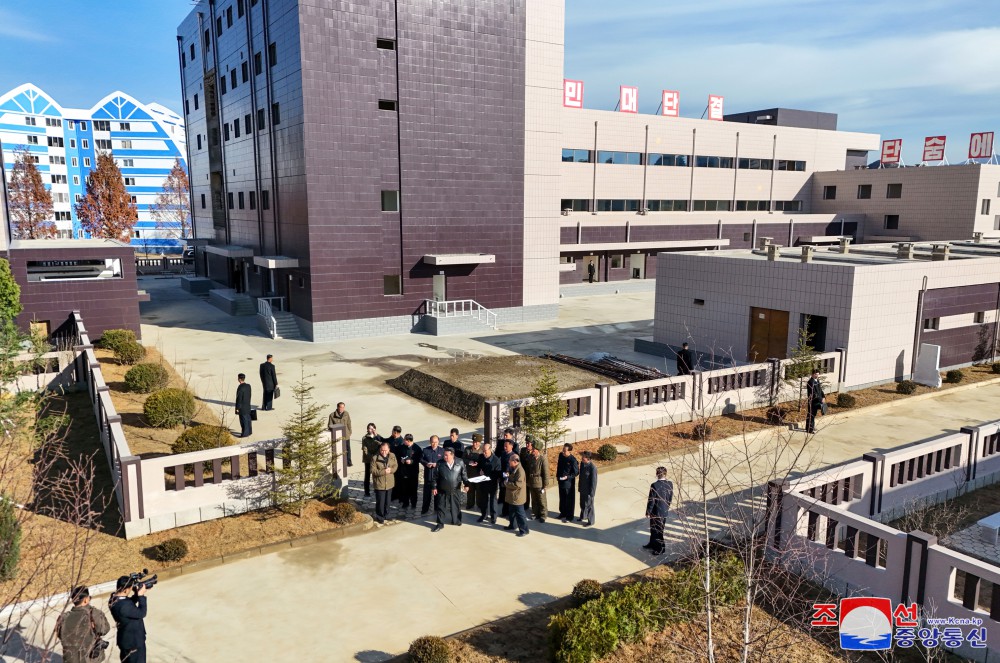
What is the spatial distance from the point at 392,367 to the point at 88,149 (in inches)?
3691

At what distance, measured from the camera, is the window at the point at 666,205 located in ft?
194

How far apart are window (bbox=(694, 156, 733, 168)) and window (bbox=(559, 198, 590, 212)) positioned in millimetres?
12179

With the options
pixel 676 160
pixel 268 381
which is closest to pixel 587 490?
pixel 268 381

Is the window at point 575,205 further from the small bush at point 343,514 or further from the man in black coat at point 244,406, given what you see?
the small bush at point 343,514

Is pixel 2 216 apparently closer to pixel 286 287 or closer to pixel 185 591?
pixel 286 287

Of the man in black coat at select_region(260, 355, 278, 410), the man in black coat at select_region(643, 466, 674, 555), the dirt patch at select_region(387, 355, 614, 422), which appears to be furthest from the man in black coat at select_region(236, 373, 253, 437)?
the man in black coat at select_region(643, 466, 674, 555)

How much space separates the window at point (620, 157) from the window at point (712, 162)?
21.4 ft

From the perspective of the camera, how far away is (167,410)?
782 inches

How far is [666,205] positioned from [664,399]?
42.4m

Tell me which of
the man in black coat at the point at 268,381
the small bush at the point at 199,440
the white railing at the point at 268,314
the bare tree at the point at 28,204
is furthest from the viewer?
the bare tree at the point at 28,204

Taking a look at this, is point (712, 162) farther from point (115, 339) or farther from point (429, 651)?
point (429, 651)

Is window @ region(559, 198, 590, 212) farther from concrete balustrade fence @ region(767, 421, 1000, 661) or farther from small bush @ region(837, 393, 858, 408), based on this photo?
concrete balustrade fence @ region(767, 421, 1000, 661)

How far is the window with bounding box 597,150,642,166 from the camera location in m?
55.6

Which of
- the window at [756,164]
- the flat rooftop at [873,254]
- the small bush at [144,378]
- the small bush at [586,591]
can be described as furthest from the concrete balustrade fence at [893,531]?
the window at [756,164]
